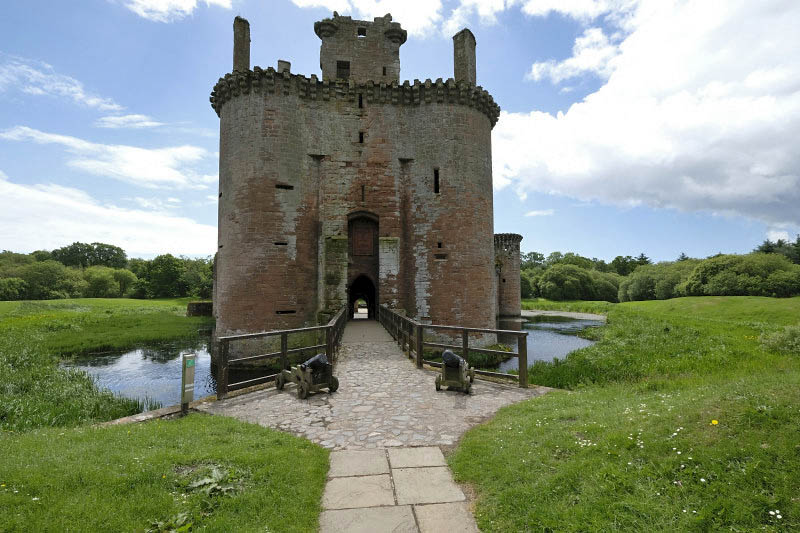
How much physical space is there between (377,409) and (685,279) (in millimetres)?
61788

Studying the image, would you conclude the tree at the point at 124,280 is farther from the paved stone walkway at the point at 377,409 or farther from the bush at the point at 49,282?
the paved stone walkway at the point at 377,409

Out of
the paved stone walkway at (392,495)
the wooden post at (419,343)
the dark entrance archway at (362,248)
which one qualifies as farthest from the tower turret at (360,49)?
the paved stone walkway at (392,495)

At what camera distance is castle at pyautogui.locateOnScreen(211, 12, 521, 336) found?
17109 mm

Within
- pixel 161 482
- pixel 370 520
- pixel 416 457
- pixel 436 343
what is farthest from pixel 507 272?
pixel 161 482

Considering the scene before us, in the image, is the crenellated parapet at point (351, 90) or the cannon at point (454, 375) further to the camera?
the crenellated parapet at point (351, 90)

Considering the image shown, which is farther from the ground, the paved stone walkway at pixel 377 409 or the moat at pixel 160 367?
the paved stone walkway at pixel 377 409

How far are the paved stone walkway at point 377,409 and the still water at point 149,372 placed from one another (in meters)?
6.00

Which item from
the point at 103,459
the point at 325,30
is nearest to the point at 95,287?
the point at 325,30

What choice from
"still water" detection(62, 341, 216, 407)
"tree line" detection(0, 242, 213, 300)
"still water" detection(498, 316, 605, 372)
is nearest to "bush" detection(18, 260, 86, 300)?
"tree line" detection(0, 242, 213, 300)

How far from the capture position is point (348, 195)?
1866cm

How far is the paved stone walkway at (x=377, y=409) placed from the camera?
218 inches

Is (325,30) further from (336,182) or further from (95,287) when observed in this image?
(95,287)

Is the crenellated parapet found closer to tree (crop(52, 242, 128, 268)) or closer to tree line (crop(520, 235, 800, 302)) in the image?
tree line (crop(520, 235, 800, 302))

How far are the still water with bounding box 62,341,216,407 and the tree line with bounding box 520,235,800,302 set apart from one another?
50791mm
